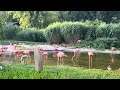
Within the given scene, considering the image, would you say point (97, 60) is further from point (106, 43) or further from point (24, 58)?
point (24, 58)

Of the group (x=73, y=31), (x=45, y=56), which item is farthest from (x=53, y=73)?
(x=73, y=31)

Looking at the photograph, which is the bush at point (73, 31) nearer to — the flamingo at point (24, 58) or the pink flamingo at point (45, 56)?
the pink flamingo at point (45, 56)

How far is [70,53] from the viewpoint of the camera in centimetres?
920

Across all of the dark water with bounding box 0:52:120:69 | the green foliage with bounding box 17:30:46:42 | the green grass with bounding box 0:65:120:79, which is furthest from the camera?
the green foliage with bounding box 17:30:46:42

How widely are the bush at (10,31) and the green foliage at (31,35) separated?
68mm

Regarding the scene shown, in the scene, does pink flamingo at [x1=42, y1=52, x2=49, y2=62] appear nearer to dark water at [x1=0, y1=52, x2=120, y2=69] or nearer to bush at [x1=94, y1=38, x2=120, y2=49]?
dark water at [x1=0, y1=52, x2=120, y2=69]

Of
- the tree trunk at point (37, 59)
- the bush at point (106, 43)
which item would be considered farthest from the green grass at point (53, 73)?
the bush at point (106, 43)

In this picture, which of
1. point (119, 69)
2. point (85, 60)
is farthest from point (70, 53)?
point (119, 69)

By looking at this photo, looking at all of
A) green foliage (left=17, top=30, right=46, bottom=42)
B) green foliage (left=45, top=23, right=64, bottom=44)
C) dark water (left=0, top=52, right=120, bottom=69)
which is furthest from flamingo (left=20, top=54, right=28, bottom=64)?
green foliage (left=45, top=23, right=64, bottom=44)

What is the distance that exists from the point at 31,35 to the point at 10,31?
1.19 feet

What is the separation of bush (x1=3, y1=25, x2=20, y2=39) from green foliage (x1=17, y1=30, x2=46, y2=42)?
68 millimetres

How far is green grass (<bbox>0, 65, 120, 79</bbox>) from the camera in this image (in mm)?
8859

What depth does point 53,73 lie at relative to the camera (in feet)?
29.2
